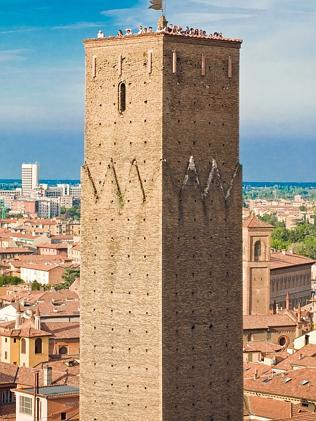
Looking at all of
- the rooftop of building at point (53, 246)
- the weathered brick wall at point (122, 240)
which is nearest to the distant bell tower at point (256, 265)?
the weathered brick wall at point (122, 240)

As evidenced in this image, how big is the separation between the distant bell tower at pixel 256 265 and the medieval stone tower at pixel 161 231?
1486 inches

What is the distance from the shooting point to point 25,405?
33375 millimetres

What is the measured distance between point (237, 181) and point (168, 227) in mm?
1814

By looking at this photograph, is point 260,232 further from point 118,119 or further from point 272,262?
point 118,119

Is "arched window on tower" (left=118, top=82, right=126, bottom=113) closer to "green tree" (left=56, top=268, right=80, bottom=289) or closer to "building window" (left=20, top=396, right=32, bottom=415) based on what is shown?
"building window" (left=20, top=396, right=32, bottom=415)

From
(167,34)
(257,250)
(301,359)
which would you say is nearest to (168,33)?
(167,34)

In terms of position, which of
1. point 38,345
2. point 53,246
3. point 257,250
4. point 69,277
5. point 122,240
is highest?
point 122,240

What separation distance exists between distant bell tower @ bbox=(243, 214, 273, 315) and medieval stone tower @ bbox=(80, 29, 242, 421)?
37.8 metres

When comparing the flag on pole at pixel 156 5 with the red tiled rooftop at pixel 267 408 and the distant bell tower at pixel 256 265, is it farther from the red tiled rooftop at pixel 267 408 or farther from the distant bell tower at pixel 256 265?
the distant bell tower at pixel 256 265

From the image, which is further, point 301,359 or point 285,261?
point 285,261

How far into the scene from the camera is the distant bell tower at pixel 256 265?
2537 inches

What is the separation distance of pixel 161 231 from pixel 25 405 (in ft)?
30.4

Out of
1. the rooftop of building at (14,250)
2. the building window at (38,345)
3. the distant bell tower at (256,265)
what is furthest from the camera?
the rooftop of building at (14,250)

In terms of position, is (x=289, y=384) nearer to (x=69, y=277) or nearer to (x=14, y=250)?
(x=69, y=277)
